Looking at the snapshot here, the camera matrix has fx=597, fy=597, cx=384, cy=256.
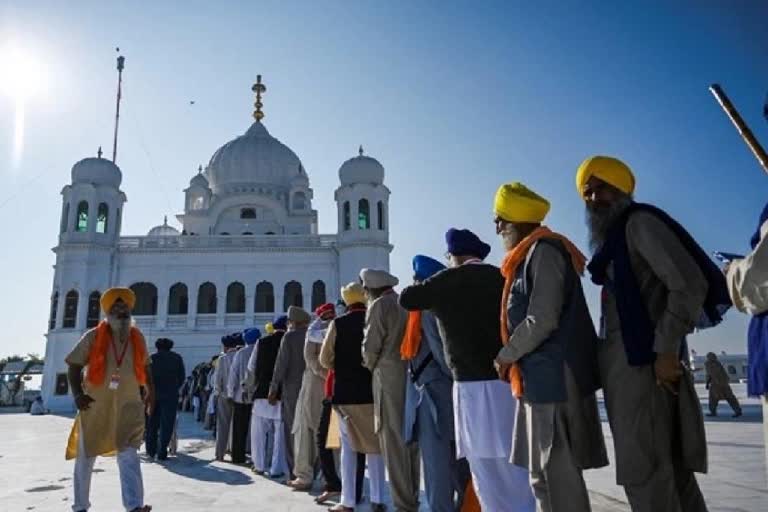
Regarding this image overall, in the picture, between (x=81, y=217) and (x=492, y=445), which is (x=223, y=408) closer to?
(x=492, y=445)

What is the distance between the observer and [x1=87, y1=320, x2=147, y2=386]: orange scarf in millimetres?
4340

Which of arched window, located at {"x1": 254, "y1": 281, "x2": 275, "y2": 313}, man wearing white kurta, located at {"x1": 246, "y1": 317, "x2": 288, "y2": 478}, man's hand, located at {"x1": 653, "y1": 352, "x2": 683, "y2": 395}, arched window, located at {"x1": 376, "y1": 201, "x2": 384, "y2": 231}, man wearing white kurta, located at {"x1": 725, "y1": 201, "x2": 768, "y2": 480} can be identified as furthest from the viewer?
arched window, located at {"x1": 376, "y1": 201, "x2": 384, "y2": 231}

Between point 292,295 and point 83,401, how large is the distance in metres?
27.3

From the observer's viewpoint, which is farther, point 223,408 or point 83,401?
point 223,408

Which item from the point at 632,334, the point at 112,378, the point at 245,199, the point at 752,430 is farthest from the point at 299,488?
the point at 245,199

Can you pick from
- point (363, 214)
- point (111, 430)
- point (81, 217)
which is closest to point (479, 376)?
point (111, 430)

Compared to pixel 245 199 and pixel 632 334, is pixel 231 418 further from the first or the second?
pixel 245 199

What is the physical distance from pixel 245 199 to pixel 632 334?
36.0 metres

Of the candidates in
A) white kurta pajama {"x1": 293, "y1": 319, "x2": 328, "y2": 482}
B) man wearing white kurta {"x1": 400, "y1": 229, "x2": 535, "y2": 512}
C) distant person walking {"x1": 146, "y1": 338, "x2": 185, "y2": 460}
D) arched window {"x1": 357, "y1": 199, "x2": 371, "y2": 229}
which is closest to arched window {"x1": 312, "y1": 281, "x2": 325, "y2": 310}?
arched window {"x1": 357, "y1": 199, "x2": 371, "y2": 229}

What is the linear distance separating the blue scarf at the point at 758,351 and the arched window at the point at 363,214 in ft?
94.0

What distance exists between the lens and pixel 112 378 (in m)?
4.39

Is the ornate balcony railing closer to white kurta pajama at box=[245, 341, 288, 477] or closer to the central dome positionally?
the central dome

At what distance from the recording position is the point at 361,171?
32.1 m

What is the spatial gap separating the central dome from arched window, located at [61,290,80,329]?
11881 millimetres
